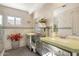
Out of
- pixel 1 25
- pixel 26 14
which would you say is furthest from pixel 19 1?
pixel 1 25

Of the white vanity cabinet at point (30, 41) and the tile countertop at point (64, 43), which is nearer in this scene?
the tile countertop at point (64, 43)

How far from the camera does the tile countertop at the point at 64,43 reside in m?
1.27

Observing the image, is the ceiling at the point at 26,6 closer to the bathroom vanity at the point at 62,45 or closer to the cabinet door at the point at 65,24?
the cabinet door at the point at 65,24

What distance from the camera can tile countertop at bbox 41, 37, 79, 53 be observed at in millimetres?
1266

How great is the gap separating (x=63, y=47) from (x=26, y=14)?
0.65 meters

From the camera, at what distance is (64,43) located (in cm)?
136

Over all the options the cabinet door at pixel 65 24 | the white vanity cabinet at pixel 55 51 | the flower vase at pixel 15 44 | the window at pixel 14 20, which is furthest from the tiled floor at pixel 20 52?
the cabinet door at pixel 65 24

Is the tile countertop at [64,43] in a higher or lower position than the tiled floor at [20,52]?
higher

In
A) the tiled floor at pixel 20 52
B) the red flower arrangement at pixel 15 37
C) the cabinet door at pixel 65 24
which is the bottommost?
the tiled floor at pixel 20 52

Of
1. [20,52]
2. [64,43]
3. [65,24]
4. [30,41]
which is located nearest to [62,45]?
[64,43]

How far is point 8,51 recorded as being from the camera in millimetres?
1434

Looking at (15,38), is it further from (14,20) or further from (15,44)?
(14,20)

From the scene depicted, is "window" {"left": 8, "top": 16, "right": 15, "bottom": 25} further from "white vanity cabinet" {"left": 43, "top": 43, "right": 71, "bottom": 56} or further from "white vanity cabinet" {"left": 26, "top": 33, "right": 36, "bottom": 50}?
"white vanity cabinet" {"left": 43, "top": 43, "right": 71, "bottom": 56}

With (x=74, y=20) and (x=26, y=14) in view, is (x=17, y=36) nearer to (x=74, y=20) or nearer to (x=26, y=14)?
(x=26, y=14)
